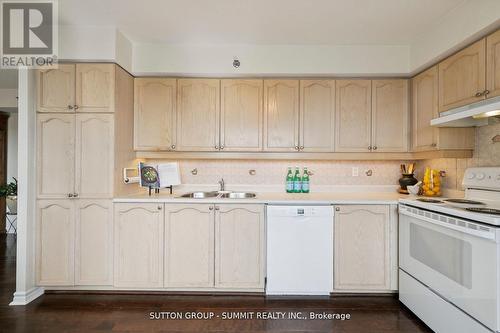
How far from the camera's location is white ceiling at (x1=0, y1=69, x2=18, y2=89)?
10.2ft

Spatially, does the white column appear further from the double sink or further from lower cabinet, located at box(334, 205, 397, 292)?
lower cabinet, located at box(334, 205, 397, 292)

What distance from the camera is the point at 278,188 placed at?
3031mm

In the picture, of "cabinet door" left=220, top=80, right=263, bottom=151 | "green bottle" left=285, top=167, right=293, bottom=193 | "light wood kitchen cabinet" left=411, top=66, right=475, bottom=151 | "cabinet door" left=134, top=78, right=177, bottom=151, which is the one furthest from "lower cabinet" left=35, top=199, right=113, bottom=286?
"light wood kitchen cabinet" left=411, top=66, right=475, bottom=151

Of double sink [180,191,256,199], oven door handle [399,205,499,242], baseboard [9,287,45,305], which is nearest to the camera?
oven door handle [399,205,499,242]

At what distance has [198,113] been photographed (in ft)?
9.01

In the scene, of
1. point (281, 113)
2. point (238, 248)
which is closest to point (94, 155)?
point (238, 248)

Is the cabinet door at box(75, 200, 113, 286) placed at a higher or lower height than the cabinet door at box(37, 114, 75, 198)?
lower

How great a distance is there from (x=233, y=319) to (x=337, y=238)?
3.73 feet

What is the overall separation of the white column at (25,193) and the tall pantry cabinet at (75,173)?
64 mm

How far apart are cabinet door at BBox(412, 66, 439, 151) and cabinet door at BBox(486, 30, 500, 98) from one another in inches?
20.4

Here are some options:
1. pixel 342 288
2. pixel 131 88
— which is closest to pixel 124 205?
pixel 131 88

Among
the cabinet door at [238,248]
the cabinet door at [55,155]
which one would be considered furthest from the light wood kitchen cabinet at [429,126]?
the cabinet door at [55,155]

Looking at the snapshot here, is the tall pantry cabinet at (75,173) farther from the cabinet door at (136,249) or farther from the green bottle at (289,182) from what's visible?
the green bottle at (289,182)

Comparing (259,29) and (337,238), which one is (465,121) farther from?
(259,29)
